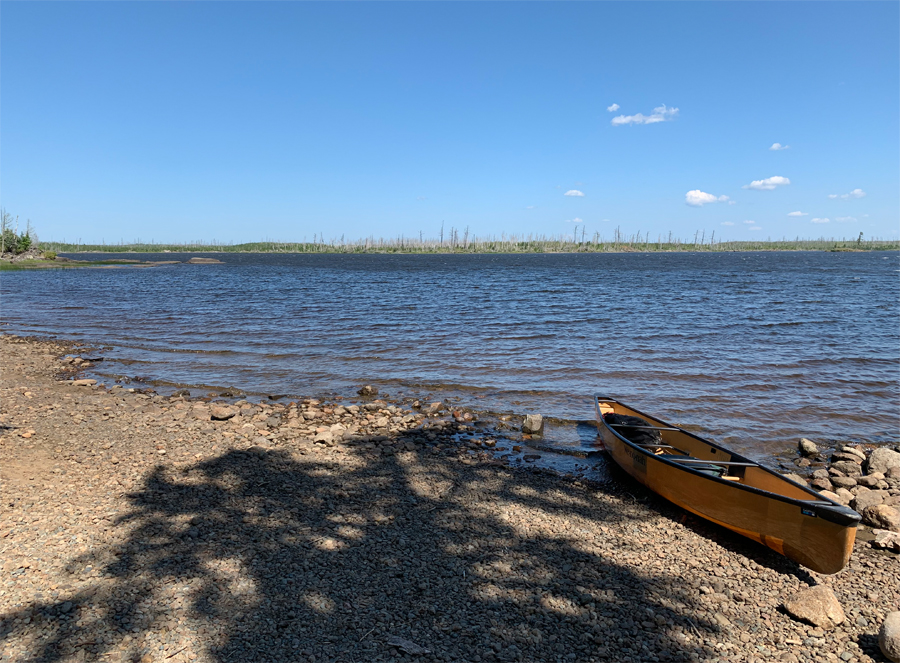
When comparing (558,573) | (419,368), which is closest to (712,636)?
(558,573)

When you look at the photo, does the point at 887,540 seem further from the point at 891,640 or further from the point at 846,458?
the point at 846,458

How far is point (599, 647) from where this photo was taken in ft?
13.9

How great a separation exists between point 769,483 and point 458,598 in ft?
14.4

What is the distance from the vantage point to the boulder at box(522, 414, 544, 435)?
980 cm

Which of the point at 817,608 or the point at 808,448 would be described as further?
the point at 808,448

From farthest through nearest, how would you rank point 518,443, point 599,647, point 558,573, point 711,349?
point 711,349
point 518,443
point 558,573
point 599,647

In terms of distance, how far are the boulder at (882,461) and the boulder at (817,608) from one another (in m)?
4.47

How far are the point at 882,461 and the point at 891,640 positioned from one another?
5.22 metres

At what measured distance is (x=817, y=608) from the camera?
468 centimetres

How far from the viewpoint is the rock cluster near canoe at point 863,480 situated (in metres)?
6.44

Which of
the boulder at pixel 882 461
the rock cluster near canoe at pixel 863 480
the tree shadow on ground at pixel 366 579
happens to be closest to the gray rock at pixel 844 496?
the rock cluster near canoe at pixel 863 480

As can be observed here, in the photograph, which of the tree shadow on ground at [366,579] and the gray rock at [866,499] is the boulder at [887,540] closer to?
the gray rock at [866,499]

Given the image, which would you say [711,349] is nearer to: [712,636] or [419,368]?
[419,368]

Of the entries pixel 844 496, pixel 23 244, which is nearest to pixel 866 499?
pixel 844 496
